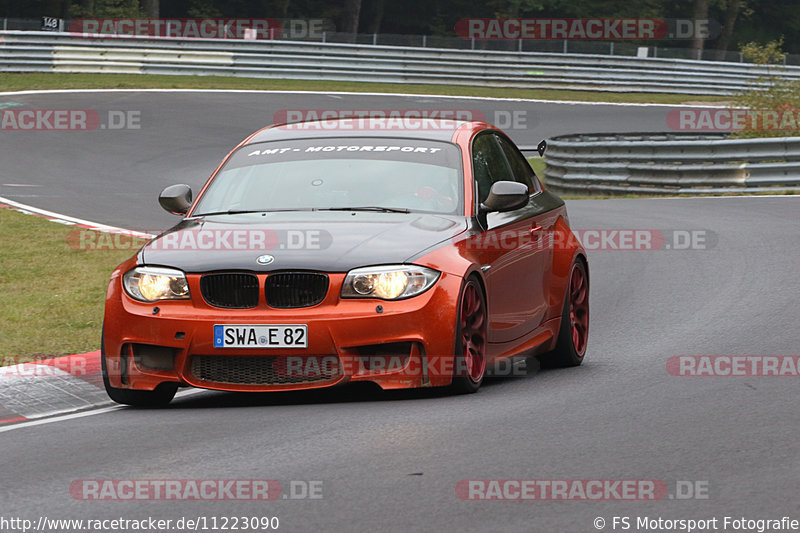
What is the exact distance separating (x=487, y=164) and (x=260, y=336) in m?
2.39

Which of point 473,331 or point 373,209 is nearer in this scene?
point 473,331

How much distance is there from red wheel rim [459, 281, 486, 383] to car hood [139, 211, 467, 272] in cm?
35

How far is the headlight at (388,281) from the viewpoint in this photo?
741 cm

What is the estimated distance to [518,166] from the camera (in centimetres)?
973

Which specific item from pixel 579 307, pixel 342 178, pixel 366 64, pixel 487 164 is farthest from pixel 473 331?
pixel 366 64

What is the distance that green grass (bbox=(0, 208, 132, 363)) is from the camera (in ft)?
32.2

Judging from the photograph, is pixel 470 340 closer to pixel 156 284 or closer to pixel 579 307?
pixel 156 284

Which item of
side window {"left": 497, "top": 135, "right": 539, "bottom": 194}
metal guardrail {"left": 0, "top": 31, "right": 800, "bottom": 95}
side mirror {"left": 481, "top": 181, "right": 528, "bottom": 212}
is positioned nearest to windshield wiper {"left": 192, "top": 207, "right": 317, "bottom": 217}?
side mirror {"left": 481, "top": 181, "right": 528, "bottom": 212}

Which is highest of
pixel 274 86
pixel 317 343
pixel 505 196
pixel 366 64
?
pixel 505 196

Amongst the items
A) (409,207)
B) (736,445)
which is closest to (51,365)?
(409,207)

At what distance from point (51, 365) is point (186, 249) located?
1.44m

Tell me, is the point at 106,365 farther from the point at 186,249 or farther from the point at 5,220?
the point at 5,220

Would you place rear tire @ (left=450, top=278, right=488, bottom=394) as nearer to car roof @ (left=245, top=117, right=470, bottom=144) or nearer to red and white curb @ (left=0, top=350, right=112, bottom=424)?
car roof @ (left=245, top=117, right=470, bottom=144)

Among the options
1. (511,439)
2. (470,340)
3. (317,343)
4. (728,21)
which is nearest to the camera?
(511,439)
